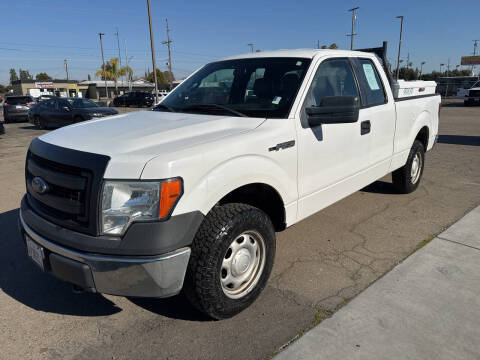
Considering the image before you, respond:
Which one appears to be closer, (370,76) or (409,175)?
(370,76)

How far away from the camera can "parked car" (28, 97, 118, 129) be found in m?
14.9

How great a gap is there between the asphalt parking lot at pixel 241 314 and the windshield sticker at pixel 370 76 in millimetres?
1605

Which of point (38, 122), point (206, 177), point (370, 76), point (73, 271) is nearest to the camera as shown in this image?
point (73, 271)

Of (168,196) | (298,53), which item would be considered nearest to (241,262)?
(168,196)

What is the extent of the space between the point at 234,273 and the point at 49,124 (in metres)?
16.2

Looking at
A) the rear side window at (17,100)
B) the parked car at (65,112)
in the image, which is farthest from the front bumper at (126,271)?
the rear side window at (17,100)

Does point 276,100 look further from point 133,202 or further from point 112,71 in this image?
point 112,71

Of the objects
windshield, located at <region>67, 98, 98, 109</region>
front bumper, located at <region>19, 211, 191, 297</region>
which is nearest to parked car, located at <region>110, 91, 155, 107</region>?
windshield, located at <region>67, 98, 98, 109</region>

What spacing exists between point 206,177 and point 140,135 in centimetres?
63

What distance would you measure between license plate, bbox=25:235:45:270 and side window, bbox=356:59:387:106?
3.27 m

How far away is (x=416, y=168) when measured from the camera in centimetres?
562

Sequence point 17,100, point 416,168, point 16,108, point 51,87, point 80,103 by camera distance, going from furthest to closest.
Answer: point 51,87
point 17,100
point 16,108
point 80,103
point 416,168

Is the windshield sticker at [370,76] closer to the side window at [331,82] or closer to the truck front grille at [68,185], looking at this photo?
the side window at [331,82]

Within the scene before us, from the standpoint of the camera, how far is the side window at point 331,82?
335 cm
